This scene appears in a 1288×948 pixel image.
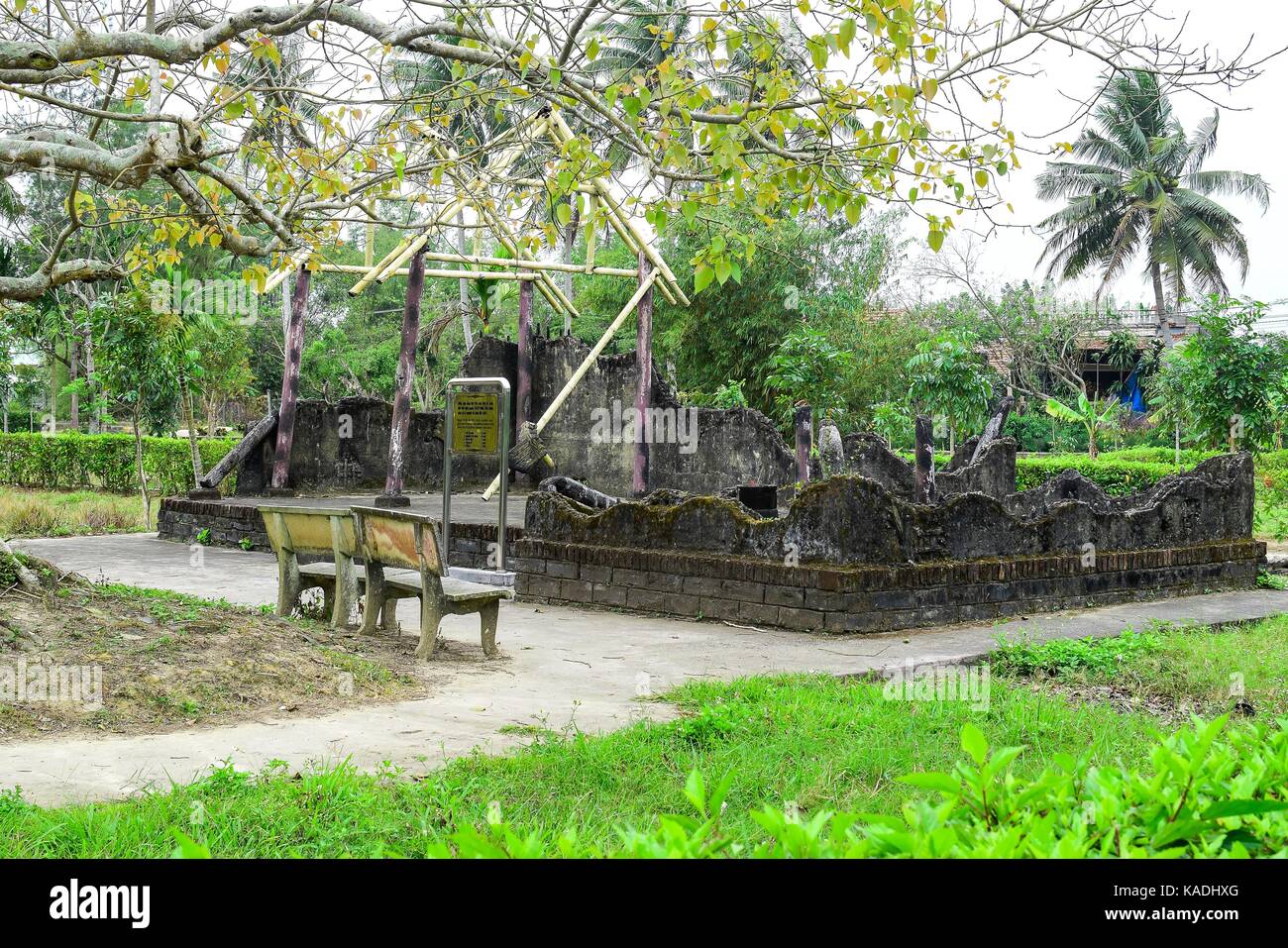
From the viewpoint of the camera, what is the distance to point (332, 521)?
26.0 feet

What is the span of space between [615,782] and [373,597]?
3.78 metres

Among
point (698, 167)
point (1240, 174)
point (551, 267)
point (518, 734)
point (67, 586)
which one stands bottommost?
point (518, 734)

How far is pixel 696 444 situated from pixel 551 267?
343 cm

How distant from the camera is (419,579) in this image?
7.84 m

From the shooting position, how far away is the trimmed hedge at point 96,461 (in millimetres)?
24828

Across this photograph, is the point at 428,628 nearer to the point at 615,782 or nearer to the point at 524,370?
the point at 615,782

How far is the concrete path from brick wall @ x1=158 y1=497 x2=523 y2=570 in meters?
1.44

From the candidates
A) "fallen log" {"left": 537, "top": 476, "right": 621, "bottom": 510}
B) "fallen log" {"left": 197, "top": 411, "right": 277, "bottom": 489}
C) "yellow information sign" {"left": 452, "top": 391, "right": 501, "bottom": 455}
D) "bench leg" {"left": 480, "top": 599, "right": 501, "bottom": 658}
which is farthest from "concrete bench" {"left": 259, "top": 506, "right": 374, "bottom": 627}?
"fallen log" {"left": 197, "top": 411, "right": 277, "bottom": 489}

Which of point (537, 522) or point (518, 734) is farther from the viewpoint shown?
point (537, 522)
